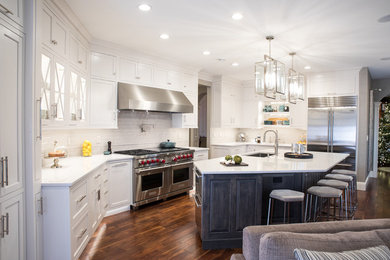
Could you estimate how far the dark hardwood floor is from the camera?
286 cm

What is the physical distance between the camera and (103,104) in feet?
13.9

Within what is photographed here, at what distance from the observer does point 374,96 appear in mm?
7547

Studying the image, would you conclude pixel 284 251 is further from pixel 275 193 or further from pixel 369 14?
pixel 369 14

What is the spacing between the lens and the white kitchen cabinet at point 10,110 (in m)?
1.80

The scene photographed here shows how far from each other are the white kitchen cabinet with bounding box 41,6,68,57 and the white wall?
3.70 ft

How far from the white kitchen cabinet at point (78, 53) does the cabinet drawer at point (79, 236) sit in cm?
196

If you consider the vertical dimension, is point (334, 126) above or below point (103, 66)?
below

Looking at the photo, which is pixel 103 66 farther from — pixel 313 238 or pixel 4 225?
pixel 313 238

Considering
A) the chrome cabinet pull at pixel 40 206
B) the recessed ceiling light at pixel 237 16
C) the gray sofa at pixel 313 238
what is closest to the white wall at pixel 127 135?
the chrome cabinet pull at pixel 40 206

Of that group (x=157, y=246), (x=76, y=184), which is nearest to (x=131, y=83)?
(x=76, y=184)

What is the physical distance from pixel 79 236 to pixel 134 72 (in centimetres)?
292

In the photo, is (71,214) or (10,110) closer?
(10,110)

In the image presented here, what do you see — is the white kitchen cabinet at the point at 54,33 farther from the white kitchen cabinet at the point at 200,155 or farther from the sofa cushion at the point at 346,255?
the white kitchen cabinet at the point at 200,155

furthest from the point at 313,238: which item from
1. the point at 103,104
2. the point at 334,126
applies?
the point at 334,126
